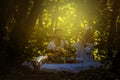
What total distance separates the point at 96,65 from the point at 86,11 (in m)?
8.75

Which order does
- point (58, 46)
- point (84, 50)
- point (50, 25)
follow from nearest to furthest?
1. point (84, 50)
2. point (58, 46)
3. point (50, 25)

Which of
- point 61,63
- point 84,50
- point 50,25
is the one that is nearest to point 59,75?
point 61,63

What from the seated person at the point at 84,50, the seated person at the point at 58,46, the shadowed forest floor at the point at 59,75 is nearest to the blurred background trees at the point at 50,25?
the seated person at the point at 84,50

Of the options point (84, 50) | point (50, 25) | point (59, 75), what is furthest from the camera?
point (50, 25)

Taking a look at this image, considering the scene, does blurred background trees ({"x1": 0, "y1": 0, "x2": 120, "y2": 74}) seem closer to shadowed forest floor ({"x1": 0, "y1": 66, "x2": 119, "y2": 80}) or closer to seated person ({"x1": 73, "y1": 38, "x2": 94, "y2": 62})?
seated person ({"x1": 73, "y1": 38, "x2": 94, "y2": 62})

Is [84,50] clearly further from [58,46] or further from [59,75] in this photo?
[59,75]

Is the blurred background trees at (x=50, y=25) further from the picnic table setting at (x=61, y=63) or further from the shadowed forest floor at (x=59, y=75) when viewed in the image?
the shadowed forest floor at (x=59, y=75)

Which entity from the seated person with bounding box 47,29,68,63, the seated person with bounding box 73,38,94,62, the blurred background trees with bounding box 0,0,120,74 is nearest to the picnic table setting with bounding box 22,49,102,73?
the seated person with bounding box 47,29,68,63

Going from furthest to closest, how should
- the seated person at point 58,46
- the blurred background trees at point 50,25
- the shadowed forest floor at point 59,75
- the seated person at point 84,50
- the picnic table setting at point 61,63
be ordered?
1. the blurred background trees at point 50,25
2. the seated person at point 84,50
3. the seated person at point 58,46
4. the picnic table setting at point 61,63
5. the shadowed forest floor at point 59,75

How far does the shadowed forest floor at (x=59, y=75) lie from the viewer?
10070 millimetres

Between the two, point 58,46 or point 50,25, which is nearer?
point 58,46

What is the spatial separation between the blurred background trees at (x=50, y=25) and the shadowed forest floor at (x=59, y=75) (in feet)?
3.74

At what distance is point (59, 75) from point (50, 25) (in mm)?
12181

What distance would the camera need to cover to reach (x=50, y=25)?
22625 mm
